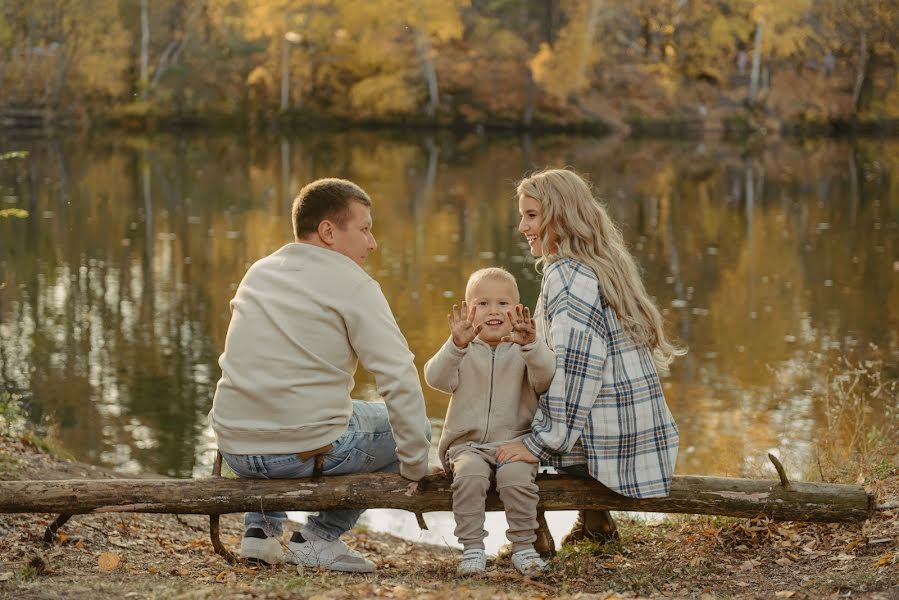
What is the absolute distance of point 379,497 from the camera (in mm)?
4445

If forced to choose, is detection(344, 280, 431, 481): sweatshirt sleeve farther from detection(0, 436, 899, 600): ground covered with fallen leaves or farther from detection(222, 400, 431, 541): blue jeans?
detection(0, 436, 899, 600): ground covered with fallen leaves

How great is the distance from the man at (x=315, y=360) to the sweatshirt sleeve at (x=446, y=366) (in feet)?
0.29

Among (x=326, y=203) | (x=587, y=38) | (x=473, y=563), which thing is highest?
(x=587, y=38)

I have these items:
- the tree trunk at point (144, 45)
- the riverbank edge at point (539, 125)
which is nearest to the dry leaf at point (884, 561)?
the riverbank edge at point (539, 125)

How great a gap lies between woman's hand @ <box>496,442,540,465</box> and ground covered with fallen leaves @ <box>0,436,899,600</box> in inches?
16.9

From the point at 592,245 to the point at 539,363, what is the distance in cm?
60

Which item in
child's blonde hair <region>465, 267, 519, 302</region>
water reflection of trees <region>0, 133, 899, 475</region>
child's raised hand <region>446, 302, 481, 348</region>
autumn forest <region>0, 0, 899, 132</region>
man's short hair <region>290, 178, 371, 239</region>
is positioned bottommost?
water reflection of trees <region>0, 133, 899, 475</region>

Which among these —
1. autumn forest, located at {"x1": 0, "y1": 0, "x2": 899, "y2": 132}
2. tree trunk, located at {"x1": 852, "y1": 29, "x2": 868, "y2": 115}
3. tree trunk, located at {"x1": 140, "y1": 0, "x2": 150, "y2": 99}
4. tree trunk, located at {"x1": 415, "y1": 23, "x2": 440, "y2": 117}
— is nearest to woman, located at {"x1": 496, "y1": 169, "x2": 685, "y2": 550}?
tree trunk, located at {"x1": 415, "y1": 23, "x2": 440, "y2": 117}

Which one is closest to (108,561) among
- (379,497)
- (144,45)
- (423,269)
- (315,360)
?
(379,497)

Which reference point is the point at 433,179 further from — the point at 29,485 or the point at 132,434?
the point at 29,485

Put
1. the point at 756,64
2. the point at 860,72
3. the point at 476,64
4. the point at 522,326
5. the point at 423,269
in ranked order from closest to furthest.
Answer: the point at 522,326
the point at 423,269
the point at 860,72
the point at 756,64
the point at 476,64

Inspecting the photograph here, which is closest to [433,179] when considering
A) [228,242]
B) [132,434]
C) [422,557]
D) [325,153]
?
[325,153]

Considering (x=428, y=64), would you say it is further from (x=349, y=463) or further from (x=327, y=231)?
(x=349, y=463)

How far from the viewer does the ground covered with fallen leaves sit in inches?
156
